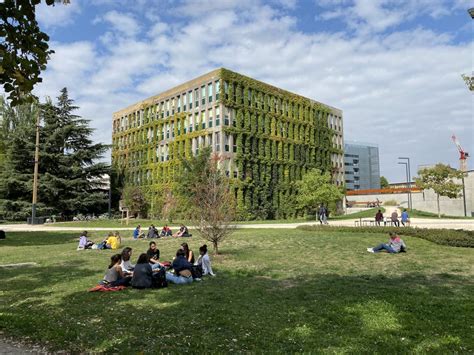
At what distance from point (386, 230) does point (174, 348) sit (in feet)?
65.0

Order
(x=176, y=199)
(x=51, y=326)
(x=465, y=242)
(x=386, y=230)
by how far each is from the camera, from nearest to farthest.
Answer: (x=51, y=326)
(x=465, y=242)
(x=386, y=230)
(x=176, y=199)

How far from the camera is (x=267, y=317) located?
702cm

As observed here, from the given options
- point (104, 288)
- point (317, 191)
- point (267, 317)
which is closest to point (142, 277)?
point (104, 288)

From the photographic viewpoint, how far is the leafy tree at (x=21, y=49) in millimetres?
4723

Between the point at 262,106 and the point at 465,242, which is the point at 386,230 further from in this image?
the point at 262,106

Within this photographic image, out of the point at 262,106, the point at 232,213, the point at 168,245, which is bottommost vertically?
the point at 168,245

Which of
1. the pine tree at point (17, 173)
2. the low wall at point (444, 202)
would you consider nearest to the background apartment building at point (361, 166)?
the low wall at point (444, 202)

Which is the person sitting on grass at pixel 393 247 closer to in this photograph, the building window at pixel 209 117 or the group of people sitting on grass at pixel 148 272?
the group of people sitting on grass at pixel 148 272

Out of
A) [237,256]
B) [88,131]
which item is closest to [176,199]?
[88,131]

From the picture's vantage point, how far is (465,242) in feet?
57.2

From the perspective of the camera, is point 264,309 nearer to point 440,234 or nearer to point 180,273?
point 180,273

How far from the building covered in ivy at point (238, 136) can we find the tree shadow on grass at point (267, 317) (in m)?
36.8

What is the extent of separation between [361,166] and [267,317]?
461 ft

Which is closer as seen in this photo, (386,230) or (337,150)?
(386,230)
